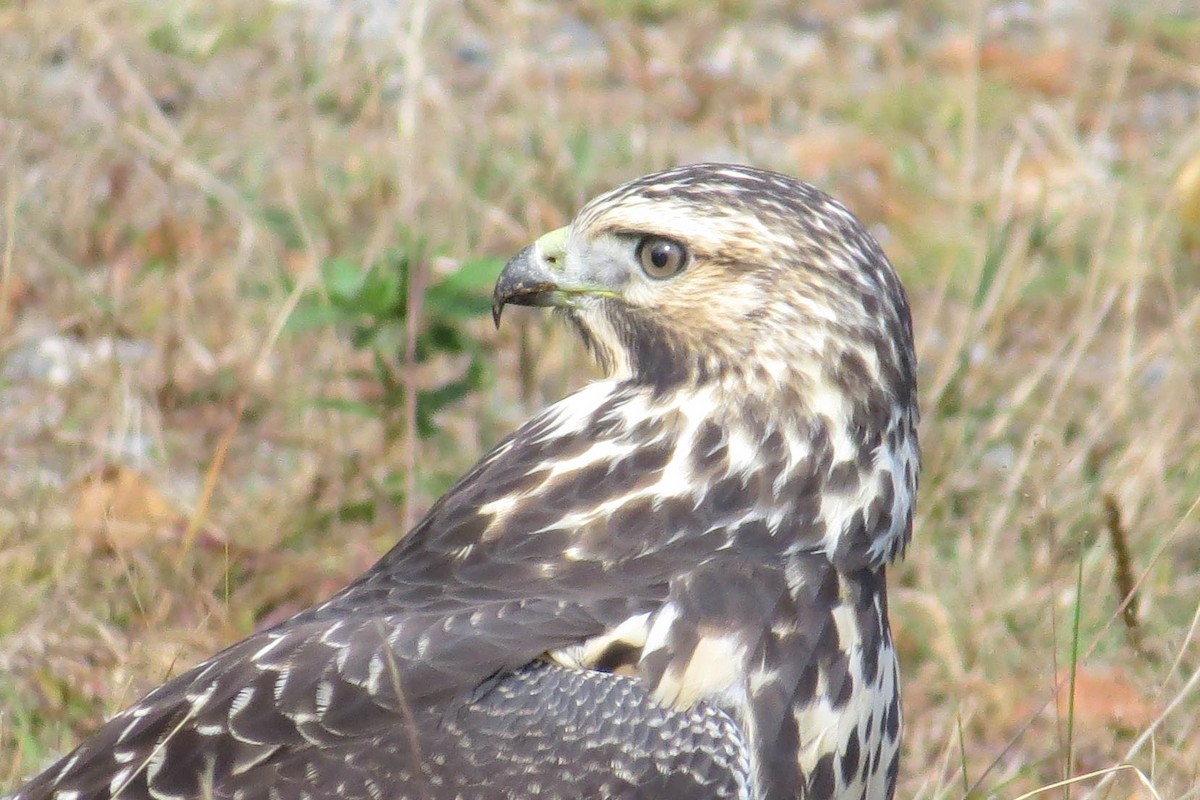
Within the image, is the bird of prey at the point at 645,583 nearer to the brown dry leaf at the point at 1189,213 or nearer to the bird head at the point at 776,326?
the bird head at the point at 776,326

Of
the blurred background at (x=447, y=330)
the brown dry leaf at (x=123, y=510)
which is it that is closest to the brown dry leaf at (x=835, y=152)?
the blurred background at (x=447, y=330)

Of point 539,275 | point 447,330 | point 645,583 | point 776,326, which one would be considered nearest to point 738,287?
point 776,326

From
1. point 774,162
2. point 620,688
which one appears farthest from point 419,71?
point 620,688

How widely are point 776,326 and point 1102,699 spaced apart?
1.77 metres

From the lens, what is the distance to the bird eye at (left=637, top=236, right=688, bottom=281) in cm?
348

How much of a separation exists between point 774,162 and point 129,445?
117 inches

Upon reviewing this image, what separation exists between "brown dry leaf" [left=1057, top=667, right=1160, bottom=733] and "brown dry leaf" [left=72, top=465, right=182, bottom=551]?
7.20 ft

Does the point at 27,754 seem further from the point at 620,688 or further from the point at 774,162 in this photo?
the point at 774,162

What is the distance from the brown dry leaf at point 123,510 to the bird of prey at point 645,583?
1.36 m

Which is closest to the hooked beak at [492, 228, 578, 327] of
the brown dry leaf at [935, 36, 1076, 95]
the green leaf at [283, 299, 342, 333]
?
the green leaf at [283, 299, 342, 333]

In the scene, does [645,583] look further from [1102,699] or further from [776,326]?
[1102,699]

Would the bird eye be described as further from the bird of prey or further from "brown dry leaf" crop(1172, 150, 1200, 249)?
"brown dry leaf" crop(1172, 150, 1200, 249)

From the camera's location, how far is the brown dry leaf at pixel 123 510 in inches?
182

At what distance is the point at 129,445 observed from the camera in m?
5.18
